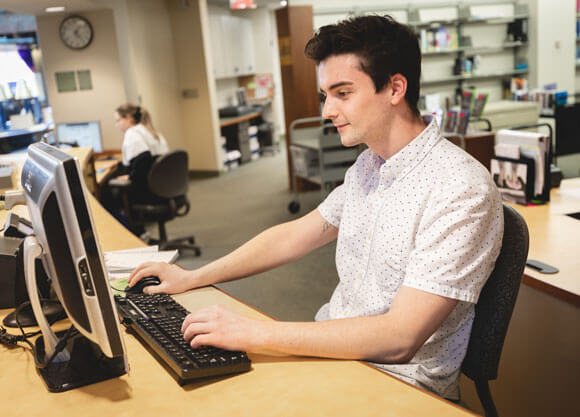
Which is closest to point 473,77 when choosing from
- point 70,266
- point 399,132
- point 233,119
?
point 233,119

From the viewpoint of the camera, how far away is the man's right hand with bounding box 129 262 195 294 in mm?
1455

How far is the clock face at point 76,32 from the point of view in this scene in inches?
264

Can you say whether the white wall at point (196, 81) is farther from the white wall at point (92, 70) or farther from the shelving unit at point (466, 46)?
the shelving unit at point (466, 46)

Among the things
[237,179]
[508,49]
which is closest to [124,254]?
[237,179]

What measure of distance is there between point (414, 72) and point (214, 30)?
7.78 m

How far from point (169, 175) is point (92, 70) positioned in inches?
129

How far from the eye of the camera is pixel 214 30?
8.55 metres

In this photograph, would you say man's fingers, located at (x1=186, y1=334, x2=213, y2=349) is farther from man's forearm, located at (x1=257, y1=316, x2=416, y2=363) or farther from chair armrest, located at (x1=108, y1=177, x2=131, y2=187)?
chair armrest, located at (x1=108, y1=177, x2=131, y2=187)

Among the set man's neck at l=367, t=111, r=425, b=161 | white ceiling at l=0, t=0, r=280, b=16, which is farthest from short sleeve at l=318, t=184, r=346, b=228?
white ceiling at l=0, t=0, r=280, b=16

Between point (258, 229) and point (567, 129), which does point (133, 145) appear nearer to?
point (258, 229)

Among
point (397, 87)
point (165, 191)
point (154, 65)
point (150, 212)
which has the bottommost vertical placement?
point (150, 212)

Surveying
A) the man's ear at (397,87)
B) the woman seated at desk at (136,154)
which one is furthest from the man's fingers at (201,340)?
the woman seated at desk at (136,154)

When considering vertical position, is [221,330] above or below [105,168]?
above

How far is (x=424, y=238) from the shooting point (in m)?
1.13
